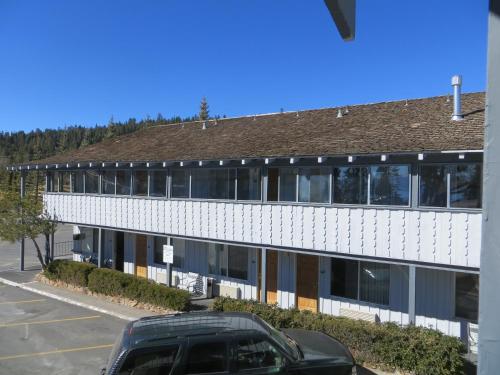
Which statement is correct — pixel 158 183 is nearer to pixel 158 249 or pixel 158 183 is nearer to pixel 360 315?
pixel 158 249

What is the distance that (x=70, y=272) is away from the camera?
2033 centimetres

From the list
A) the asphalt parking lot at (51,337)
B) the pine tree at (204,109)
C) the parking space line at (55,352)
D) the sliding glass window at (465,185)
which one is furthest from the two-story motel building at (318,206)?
the pine tree at (204,109)

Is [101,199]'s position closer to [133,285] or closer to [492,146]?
[133,285]

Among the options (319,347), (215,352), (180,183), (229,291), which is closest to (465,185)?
(319,347)

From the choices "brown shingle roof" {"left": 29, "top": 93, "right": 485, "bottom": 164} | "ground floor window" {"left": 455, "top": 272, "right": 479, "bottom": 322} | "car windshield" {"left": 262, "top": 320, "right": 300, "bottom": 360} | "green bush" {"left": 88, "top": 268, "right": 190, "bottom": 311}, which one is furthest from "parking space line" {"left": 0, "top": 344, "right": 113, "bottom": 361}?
"ground floor window" {"left": 455, "top": 272, "right": 479, "bottom": 322}

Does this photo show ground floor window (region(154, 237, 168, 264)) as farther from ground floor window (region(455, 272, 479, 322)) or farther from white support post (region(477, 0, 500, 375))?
white support post (region(477, 0, 500, 375))

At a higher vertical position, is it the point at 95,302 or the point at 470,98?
the point at 470,98

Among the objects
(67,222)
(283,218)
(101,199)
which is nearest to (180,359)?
(283,218)

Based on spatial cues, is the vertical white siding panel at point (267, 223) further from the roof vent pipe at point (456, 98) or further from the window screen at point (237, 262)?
the roof vent pipe at point (456, 98)

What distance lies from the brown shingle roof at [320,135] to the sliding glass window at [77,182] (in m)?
0.96

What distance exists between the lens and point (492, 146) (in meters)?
1.41

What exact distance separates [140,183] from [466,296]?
13518 mm

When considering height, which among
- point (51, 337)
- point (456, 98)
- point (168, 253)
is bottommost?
point (51, 337)

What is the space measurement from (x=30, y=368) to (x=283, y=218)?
8150 mm
